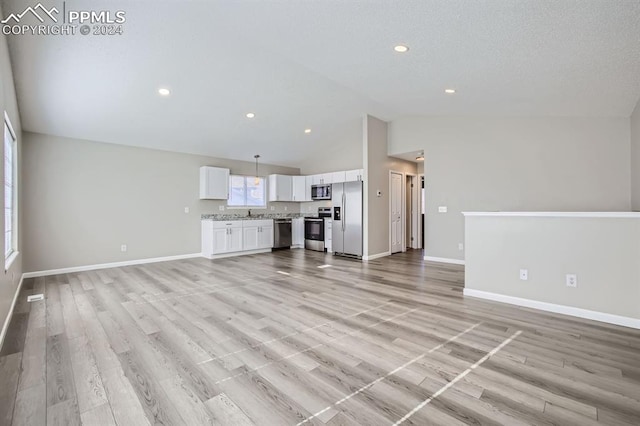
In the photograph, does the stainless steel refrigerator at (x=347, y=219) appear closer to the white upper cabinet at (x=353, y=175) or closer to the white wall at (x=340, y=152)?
the white upper cabinet at (x=353, y=175)

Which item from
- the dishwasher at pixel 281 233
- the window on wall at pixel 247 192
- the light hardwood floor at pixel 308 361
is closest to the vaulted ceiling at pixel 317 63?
the window on wall at pixel 247 192

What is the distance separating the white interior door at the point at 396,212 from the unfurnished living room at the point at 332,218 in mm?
373

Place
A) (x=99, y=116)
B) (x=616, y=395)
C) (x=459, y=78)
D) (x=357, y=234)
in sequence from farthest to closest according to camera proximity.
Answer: (x=357, y=234) → (x=99, y=116) → (x=459, y=78) → (x=616, y=395)

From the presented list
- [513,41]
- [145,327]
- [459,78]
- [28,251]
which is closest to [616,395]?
[513,41]

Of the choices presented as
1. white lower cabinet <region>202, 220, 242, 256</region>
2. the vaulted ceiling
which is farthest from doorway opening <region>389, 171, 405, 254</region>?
white lower cabinet <region>202, 220, 242, 256</region>

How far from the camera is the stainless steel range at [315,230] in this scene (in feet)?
25.8

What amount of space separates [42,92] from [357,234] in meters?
5.72

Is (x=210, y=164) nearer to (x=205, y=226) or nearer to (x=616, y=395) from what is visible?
(x=205, y=226)

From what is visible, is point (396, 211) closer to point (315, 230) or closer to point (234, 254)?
point (315, 230)

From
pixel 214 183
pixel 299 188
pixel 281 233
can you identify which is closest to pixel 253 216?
pixel 281 233

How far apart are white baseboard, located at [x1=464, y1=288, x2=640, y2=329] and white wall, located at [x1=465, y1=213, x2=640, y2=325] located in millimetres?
33

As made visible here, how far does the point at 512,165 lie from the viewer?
17.3 feet

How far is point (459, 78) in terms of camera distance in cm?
366

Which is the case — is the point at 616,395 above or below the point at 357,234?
Result: below
